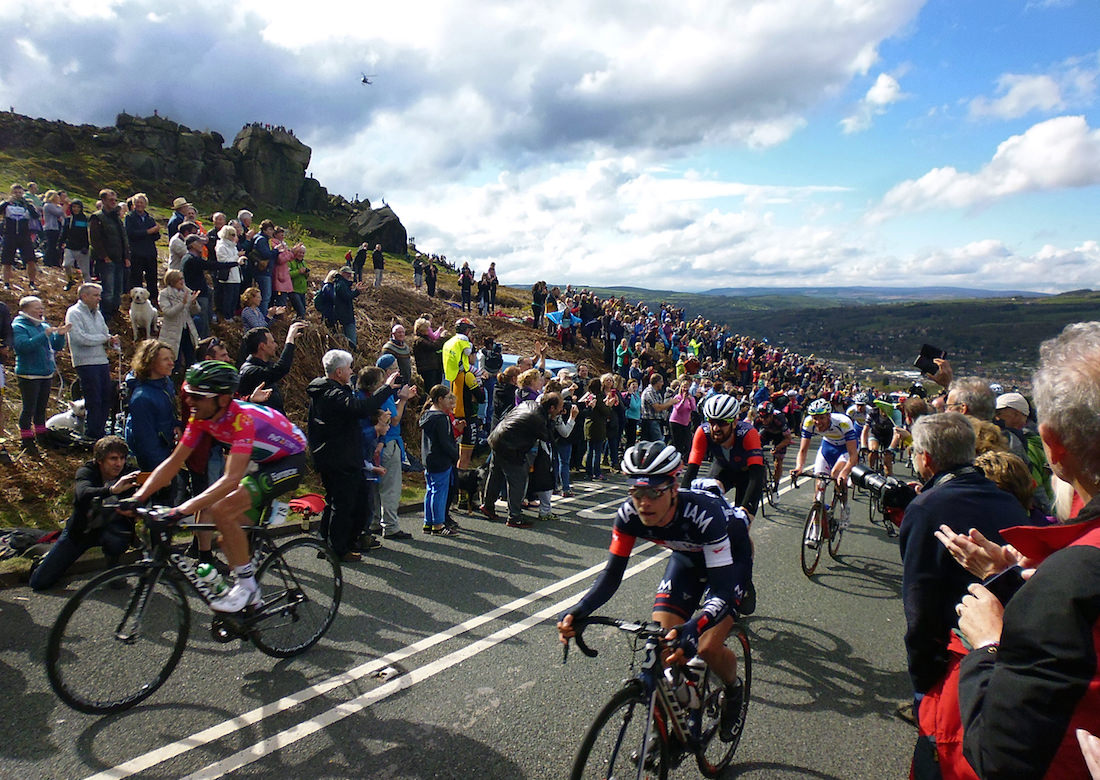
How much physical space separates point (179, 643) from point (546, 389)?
681 cm

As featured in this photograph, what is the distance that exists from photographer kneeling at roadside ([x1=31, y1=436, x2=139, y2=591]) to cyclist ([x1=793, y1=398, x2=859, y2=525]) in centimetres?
777

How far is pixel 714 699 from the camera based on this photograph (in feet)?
11.6

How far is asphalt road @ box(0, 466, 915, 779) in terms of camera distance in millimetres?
3484

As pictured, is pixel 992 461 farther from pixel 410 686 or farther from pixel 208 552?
pixel 208 552

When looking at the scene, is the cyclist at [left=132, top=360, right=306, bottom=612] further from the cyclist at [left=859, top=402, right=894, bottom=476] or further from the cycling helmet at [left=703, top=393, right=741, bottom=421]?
the cyclist at [left=859, top=402, right=894, bottom=476]

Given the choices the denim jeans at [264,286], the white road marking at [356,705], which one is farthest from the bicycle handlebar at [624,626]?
the denim jeans at [264,286]

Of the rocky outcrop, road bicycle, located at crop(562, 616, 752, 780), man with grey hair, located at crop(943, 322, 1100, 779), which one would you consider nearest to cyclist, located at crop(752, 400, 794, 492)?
road bicycle, located at crop(562, 616, 752, 780)

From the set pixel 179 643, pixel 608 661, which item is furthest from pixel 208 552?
pixel 608 661

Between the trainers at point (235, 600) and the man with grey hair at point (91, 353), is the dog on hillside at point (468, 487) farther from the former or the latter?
the trainers at point (235, 600)

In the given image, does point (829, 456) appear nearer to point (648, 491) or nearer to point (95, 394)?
point (648, 491)

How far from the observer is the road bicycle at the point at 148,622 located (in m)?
3.73

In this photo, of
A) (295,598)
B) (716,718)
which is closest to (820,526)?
(716,718)

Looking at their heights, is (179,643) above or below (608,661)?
above

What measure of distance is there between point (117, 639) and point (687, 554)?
380 centimetres
